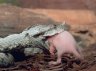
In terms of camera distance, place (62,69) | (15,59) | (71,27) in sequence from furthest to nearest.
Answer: (71,27)
(15,59)
(62,69)

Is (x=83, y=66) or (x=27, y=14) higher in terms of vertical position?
(x=27, y=14)

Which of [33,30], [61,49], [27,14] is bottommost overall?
[61,49]

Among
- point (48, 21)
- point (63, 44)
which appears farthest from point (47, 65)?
point (48, 21)

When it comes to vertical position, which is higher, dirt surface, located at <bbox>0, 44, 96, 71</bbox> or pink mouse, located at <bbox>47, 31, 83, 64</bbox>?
pink mouse, located at <bbox>47, 31, 83, 64</bbox>

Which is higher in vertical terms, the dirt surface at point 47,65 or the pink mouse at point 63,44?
the pink mouse at point 63,44

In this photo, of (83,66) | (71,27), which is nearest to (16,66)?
(83,66)

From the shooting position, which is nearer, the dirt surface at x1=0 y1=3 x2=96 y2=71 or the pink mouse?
the dirt surface at x1=0 y1=3 x2=96 y2=71

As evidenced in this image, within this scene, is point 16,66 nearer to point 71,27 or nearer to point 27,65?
point 27,65

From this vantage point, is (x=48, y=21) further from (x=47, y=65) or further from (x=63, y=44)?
(x=47, y=65)
